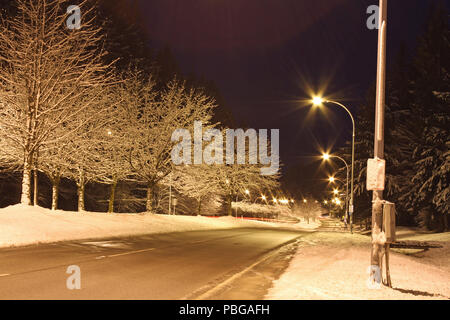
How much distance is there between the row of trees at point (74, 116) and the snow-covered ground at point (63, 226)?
5.68ft

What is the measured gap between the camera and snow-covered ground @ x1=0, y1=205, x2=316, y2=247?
51.9ft

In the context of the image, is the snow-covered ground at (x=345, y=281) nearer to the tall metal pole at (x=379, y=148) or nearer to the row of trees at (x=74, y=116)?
the tall metal pole at (x=379, y=148)

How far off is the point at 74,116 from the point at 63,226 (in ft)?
24.1

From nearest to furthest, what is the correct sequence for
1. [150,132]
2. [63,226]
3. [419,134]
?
[63,226]
[150,132]
[419,134]

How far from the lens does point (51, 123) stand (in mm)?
20297

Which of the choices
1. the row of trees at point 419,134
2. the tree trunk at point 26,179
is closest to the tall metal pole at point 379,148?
the tree trunk at point 26,179

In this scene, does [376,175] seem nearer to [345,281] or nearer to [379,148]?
[379,148]

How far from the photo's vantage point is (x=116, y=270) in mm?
10133

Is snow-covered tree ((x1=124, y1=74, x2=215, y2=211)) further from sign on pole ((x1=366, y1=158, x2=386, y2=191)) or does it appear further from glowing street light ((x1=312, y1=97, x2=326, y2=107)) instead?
sign on pole ((x1=366, y1=158, x2=386, y2=191))

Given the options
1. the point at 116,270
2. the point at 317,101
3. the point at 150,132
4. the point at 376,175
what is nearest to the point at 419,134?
the point at 317,101

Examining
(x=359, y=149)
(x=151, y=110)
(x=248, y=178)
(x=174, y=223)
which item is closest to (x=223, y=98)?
(x=248, y=178)
